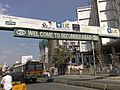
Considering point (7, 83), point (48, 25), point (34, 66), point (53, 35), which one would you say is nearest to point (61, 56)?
point (34, 66)

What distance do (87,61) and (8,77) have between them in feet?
293

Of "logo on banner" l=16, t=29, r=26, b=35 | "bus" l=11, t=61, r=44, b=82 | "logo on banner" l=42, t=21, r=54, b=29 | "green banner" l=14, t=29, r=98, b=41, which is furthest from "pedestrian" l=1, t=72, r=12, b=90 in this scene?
"bus" l=11, t=61, r=44, b=82

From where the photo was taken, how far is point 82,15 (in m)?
110

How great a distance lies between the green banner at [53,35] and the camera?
30.8m

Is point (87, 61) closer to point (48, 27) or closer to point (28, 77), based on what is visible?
point (28, 77)

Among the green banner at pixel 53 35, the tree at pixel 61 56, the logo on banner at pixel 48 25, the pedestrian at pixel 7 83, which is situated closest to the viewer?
the pedestrian at pixel 7 83

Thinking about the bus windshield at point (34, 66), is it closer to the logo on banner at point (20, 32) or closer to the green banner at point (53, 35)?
the green banner at point (53, 35)

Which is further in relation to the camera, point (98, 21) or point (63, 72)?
point (98, 21)

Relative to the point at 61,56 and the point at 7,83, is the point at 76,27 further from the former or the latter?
the point at 61,56

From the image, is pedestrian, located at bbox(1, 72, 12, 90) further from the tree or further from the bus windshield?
the tree

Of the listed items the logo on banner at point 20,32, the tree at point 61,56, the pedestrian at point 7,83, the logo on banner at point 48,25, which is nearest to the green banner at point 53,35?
the logo on banner at point 20,32

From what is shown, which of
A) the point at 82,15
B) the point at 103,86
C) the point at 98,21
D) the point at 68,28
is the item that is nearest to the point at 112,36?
the point at 68,28

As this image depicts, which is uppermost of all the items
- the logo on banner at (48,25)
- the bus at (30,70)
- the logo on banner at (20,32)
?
the logo on banner at (48,25)

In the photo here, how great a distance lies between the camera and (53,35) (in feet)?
110
